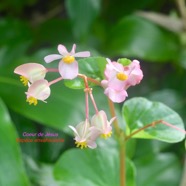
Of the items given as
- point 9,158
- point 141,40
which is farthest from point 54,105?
point 141,40

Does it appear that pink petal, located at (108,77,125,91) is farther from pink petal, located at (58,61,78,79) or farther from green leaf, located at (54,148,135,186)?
green leaf, located at (54,148,135,186)

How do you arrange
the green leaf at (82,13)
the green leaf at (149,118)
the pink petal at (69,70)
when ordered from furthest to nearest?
the green leaf at (82,13) < the green leaf at (149,118) < the pink petal at (69,70)

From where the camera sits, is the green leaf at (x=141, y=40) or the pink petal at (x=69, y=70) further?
the green leaf at (x=141, y=40)

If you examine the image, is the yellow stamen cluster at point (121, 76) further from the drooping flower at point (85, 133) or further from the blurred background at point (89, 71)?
the blurred background at point (89, 71)

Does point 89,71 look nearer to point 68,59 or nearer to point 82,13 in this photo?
point 68,59

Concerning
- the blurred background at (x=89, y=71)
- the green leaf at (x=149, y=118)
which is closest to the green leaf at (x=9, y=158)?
the blurred background at (x=89, y=71)

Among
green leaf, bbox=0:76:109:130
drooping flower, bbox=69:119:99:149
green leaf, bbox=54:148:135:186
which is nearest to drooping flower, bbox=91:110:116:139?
drooping flower, bbox=69:119:99:149
